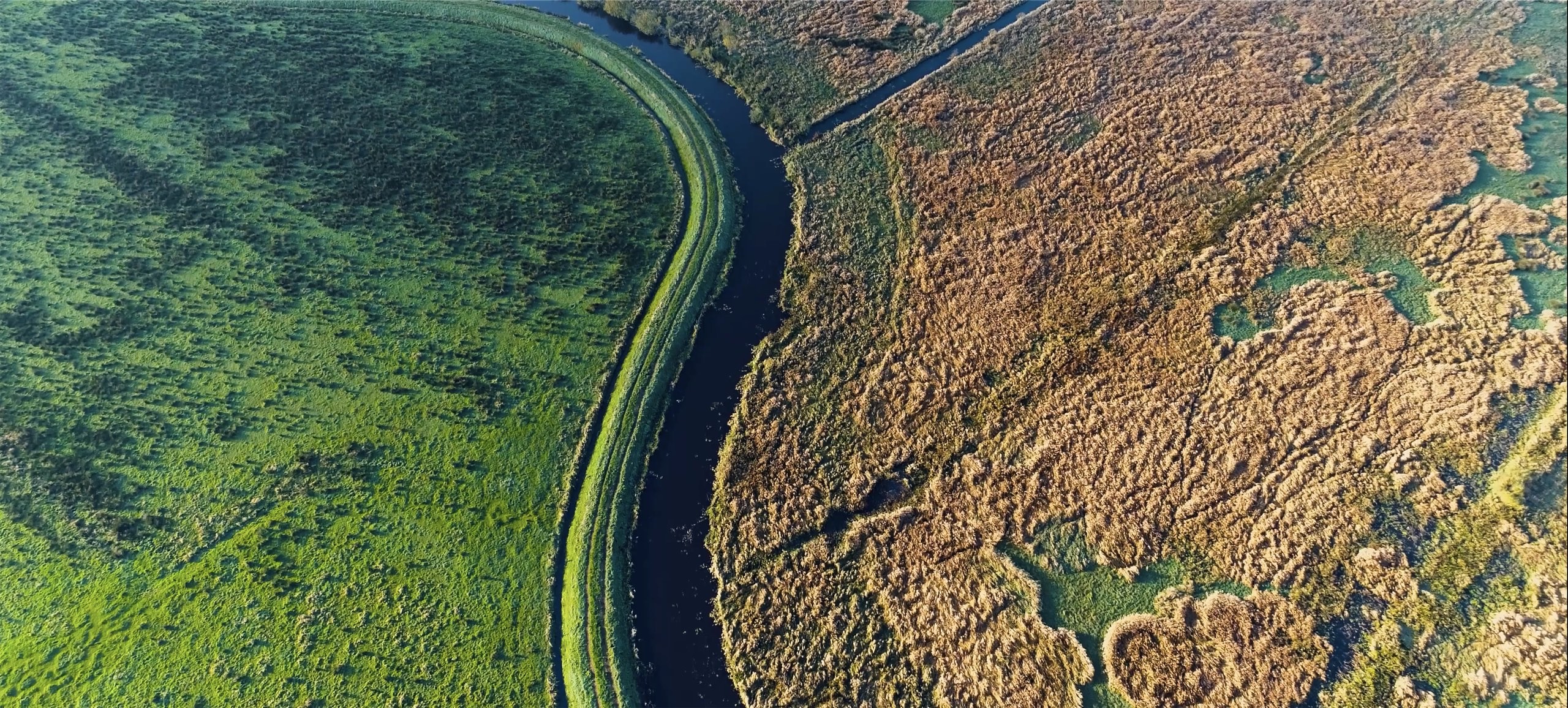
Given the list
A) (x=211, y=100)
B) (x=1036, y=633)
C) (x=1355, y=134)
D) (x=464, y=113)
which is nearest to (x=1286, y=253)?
(x=1355, y=134)

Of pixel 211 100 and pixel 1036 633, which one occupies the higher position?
pixel 211 100

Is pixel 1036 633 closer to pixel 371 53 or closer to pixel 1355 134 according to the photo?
pixel 1355 134

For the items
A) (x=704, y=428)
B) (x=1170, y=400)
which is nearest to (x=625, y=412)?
(x=704, y=428)

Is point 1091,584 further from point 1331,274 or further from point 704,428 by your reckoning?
point 1331,274

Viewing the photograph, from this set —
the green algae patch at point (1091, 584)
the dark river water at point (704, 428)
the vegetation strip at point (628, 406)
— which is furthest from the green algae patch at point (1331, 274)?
the vegetation strip at point (628, 406)

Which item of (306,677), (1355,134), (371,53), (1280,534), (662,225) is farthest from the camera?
(371,53)

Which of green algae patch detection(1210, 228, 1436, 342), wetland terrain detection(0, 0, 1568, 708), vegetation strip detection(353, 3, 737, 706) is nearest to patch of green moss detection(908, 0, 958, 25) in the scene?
wetland terrain detection(0, 0, 1568, 708)

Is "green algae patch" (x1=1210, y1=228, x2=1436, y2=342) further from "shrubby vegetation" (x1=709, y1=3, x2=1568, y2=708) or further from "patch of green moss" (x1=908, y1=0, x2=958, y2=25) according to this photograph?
"patch of green moss" (x1=908, y1=0, x2=958, y2=25)

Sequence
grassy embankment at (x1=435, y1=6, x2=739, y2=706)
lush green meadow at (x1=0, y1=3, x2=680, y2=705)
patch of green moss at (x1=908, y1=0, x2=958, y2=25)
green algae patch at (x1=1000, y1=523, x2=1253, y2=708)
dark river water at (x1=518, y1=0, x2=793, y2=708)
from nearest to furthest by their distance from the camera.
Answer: grassy embankment at (x1=435, y1=6, x2=739, y2=706), lush green meadow at (x1=0, y1=3, x2=680, y2=705), dark river water at (x1=518, y1=0, x2=793, y2=708), green algae patch at (x1=1000, y1=523, x2=1253, y2=708), patch of green moss at (x1=908, y1=0, x2=958, y2=25)
